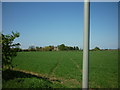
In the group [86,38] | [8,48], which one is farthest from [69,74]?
[86,38]

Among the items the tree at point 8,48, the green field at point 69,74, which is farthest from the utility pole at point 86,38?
the tree at point 8,48

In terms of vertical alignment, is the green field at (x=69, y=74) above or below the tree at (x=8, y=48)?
below

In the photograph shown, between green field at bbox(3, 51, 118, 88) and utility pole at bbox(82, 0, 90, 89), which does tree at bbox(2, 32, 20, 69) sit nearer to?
green field at bbox(3, 51, 118, 88)

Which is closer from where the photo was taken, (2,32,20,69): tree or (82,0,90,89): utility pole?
(82,0,90,89): utility pole

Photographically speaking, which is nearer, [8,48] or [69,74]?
[8,48]

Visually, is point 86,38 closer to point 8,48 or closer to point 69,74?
point 8,48

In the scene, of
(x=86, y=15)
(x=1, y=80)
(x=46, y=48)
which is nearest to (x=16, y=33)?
(x=1, y=80)

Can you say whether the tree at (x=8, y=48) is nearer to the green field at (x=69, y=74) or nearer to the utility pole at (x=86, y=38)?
the green field at (x=69, y=74)

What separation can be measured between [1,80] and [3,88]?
0.89m

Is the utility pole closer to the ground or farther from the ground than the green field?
farther from the ground

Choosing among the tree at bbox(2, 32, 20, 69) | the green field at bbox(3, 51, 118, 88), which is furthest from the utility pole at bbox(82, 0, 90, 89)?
the tree at bbox(2, 32, 20, 69)

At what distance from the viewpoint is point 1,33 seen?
7.15 metres

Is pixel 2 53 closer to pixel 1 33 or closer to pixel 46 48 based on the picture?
pixel 1 33

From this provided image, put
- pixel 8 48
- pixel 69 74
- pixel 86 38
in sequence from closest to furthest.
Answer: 1. pixel 86 38
2. pixel 8 48
3. pixel 69 74
